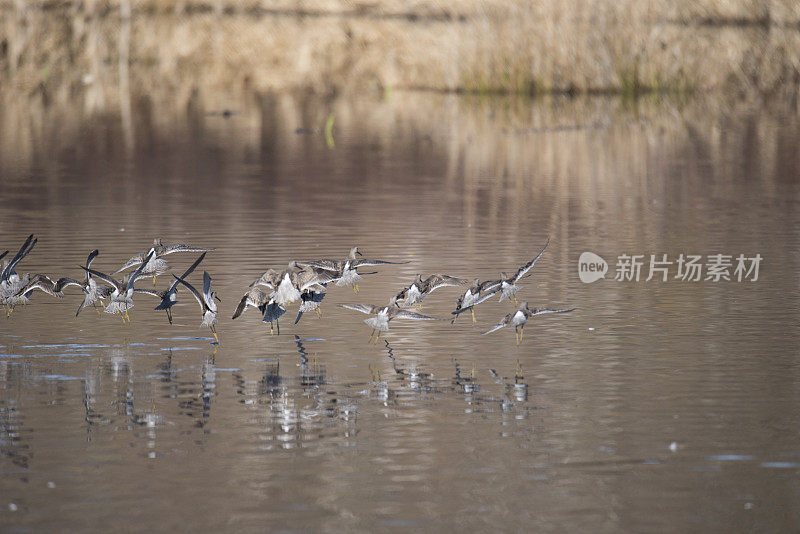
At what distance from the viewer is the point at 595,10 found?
24.8 meters

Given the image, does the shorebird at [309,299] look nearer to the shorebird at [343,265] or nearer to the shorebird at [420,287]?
the shorebird at [343,265]

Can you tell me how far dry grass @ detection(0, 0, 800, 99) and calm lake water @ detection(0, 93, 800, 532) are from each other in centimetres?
1080

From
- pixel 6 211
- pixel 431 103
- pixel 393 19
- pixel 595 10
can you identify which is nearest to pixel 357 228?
pixel 6 211

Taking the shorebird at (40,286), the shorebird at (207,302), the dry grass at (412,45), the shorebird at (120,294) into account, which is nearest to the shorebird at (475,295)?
the shorebird at (207,302)

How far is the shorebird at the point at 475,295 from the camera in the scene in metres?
7.61

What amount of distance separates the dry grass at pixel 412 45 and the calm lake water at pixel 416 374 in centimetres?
1080

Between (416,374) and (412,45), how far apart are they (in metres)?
26.7

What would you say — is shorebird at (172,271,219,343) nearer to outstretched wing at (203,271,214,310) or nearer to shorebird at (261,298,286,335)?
outstretched wing at (203,271,214,310)

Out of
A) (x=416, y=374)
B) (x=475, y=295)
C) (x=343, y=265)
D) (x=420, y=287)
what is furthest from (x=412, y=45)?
(x=416, y=374)

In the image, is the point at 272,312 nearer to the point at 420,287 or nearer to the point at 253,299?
the point at 253,299

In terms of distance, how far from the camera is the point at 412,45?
32938mm

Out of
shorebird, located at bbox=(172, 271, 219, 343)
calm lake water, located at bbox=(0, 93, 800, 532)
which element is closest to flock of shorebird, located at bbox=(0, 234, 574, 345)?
shorebird, located at bbox=(172, 271, 219, 343)

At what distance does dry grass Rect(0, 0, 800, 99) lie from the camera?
2556 cm

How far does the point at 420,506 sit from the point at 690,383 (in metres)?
2.01
